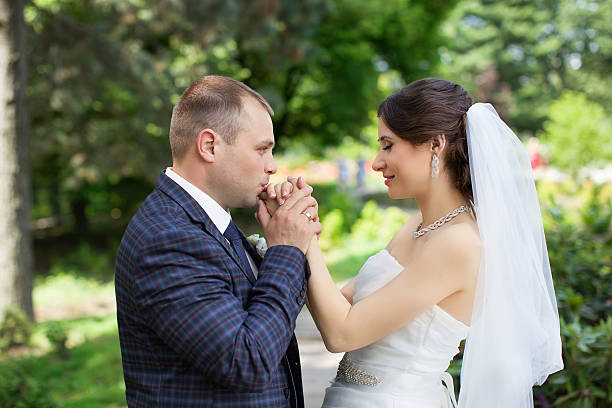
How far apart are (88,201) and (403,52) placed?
10913 millimetres

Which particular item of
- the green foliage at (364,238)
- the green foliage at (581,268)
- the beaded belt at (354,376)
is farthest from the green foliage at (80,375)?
the green foliage at (364,238)

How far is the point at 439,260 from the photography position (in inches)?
81.0

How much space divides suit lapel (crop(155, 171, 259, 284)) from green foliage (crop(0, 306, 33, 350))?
20.2 ft

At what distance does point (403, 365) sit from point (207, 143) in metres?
1.13

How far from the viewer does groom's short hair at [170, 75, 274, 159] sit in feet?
6.09

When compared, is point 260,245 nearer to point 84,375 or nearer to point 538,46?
point 84,375

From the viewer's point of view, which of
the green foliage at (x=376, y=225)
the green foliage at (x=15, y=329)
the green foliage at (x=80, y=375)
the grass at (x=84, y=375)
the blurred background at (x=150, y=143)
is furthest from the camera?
the green foliage at (x=376, y=225)

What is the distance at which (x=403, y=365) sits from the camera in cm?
221

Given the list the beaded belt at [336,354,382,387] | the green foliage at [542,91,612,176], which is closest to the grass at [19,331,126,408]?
the beaded belt at [336,354,382,387]

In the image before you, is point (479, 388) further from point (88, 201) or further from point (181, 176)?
point (88, 201)

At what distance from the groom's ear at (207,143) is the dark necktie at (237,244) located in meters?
0.26

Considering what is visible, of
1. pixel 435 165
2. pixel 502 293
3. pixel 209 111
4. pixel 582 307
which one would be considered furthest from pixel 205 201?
pixel 582 307

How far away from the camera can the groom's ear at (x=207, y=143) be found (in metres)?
1.85

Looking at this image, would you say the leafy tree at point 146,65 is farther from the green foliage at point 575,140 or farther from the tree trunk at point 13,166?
the green foliage at point 575,140
